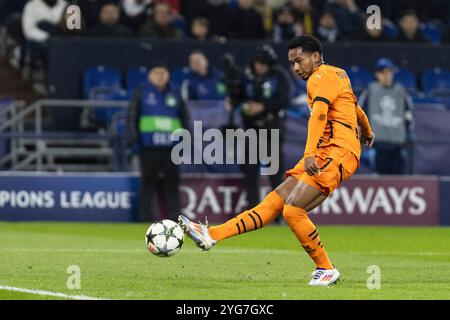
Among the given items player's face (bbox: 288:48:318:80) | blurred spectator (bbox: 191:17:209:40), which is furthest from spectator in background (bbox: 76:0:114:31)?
player's face (bbox: 288:48:318:80)

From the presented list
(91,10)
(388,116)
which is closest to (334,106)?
(388,116)

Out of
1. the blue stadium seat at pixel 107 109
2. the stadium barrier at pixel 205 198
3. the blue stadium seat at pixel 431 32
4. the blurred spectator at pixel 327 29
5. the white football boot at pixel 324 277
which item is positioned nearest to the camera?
the white football boot at pixel 324 277

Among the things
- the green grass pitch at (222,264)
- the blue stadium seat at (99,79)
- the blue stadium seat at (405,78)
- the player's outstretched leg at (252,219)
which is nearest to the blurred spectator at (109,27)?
the blue stadium seat at (99,79)

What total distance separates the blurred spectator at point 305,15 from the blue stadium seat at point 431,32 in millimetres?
2918

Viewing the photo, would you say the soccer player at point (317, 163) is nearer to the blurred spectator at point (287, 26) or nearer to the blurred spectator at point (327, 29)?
the blurred spectator at point (327, 29)

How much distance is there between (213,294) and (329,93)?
201 centimetres

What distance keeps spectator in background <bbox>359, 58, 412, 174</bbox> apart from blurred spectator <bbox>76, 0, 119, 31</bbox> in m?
5.12

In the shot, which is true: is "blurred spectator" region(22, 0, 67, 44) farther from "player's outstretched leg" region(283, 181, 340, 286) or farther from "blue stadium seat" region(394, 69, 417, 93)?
"player's outstretched leg" region(283, 181, 340, 286)

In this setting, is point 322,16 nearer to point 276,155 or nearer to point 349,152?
point 276,155

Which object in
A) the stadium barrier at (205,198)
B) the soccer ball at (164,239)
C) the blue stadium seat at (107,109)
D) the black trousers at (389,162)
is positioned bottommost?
the stadium barrier at (205,198)

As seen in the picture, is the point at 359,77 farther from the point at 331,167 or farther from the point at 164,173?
the point at 331,167

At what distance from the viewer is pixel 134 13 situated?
78.4 feet

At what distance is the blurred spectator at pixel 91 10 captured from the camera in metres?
23.4
